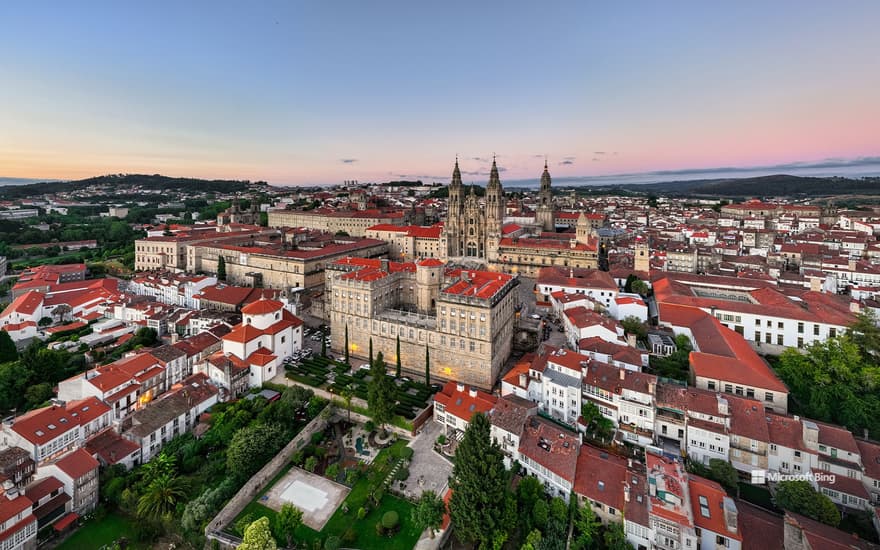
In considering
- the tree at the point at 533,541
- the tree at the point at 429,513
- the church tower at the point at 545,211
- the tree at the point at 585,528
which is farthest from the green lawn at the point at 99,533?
the church tower at the point at 545,211

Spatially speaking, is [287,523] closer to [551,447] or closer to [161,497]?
[161,497]

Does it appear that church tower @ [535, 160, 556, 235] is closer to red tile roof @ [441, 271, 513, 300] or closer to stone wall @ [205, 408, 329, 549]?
red tile roof @ [441, 271, 513, 300]

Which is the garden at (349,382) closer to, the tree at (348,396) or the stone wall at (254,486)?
the tree at (348,396)

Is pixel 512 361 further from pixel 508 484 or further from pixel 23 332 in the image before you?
pixel 23 332

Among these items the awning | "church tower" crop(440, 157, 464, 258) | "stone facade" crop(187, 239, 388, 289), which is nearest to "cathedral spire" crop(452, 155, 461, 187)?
"church tower" crop(440, 157, 464, 258)

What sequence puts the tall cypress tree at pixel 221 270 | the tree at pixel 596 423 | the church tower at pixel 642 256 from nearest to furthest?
1. the tree at pixel 596 423
2. the church tower at pixel 642 256
3. the tall cypress tree at pixel 221 270

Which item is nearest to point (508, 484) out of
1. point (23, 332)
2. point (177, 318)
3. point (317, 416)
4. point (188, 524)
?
point (317, 416)

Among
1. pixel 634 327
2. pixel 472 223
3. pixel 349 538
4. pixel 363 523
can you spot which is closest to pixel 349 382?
pixel 363 523
